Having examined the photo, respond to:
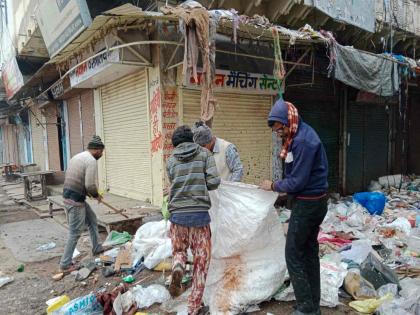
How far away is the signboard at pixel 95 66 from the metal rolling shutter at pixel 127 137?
2.17 ft

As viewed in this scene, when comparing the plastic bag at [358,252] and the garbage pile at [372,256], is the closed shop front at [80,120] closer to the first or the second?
the garbage pile at [372,256]

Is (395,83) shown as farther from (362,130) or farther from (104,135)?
(104,135)

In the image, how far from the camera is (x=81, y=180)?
4.54m

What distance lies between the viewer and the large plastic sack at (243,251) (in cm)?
312

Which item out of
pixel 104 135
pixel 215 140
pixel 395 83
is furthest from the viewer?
pixel 104 135

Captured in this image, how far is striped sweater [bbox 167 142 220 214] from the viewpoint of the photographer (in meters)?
2.94

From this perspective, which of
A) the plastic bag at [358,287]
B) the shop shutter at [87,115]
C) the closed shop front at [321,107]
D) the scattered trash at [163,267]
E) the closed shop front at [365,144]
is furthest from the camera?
the closed shop front at [365,144]

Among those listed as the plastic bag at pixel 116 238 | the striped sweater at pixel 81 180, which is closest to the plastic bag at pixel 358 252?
the plastic bag at pixel 116 238

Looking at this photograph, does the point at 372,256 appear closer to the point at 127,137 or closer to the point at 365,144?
the point at 127,137

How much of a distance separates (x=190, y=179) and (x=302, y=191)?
38.0 inches

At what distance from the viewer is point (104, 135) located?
866 cm

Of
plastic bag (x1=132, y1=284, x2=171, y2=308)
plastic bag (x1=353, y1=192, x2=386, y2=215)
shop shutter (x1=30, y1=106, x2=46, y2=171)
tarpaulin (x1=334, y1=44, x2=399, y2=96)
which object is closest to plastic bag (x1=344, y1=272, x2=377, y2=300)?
plastic bag (x1=132, y1=284, x2=171, y2=308)

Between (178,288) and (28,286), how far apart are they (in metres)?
2.43

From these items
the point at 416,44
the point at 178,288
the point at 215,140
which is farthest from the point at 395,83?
the point at 178,288
